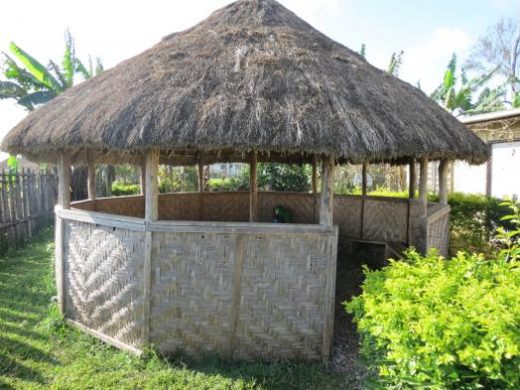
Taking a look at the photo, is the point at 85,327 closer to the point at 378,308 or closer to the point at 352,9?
the point at 378,308

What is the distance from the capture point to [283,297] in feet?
15.2

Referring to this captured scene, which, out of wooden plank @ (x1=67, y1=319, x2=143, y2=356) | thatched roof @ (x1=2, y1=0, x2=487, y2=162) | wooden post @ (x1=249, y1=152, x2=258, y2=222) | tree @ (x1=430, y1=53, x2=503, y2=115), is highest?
tree @ (x1=430, y1=53, x2=503, y2=115)

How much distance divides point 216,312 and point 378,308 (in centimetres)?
236

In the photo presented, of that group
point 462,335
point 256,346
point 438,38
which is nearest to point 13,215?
point 256,346

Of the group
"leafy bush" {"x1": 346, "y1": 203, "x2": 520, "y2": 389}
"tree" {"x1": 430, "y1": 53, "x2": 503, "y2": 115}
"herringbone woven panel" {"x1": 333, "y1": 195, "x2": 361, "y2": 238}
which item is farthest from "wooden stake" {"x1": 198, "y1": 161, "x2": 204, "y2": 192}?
"tree" {"x1": 430, "y1": 53, "x2": 503, "y2": 115}

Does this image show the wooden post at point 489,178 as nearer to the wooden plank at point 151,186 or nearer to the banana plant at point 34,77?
the wooden plank at point 151,186

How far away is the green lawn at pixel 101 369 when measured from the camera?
13.9 feet

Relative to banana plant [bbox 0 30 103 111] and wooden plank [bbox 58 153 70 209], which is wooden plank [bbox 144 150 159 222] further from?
banana plant [bbox 0 30 103 111]

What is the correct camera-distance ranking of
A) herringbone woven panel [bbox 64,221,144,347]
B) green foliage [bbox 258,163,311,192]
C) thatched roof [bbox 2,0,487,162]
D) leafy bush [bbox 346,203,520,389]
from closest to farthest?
leafy bush [bbox 346,203,520,389], thatched roof [bbox 2,0,487,162], herringbone woven panel [bbox 64,221,144,347], green foliage [bbox 258,163,311,192]

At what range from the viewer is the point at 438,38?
2656 centimetres

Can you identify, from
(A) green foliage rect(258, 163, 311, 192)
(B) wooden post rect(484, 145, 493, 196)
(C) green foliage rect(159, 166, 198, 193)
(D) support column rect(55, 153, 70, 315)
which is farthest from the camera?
(C) green foliage rect(159, 166, 198, 193)

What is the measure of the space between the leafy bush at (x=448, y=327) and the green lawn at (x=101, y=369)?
5.04ft

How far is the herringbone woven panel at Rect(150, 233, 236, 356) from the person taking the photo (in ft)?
14.9

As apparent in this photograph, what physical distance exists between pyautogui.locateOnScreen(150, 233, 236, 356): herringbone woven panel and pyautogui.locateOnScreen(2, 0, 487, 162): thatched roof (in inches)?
45.1
